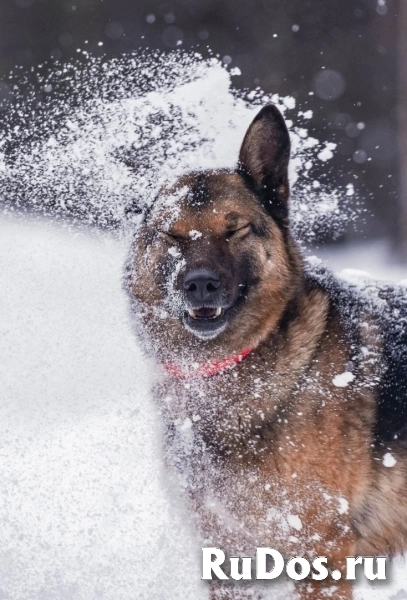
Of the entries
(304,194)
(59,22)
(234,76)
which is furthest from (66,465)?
(59,22)

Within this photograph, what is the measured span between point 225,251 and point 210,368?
516mm

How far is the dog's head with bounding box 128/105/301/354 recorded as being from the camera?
2287 mm

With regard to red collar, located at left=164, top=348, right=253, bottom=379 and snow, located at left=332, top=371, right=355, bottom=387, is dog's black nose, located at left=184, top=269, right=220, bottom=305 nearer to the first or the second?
red collar, located at left=164, top=348, right=253, bottom=379

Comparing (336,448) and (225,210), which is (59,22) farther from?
(336,448)

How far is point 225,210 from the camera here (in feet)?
7.70

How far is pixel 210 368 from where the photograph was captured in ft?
7.87

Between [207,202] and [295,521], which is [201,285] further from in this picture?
[295,521]

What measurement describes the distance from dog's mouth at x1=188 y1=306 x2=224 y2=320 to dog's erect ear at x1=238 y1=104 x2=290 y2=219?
527mm

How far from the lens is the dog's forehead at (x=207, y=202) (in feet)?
7.67

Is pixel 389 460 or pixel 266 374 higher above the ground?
pixel 266 374

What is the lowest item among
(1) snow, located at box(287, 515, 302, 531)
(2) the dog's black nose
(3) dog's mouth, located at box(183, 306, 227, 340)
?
(1) snow, located at box(287, 515, 302, 531)

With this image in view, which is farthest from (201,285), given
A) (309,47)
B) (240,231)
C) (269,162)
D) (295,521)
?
(309,47)

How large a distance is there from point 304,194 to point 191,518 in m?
2.07

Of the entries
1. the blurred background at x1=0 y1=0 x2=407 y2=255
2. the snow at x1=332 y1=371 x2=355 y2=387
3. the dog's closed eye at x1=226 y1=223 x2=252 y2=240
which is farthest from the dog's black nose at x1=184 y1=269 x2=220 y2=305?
the blurred background at x1=0 y1=0 x2=407 y2=255
